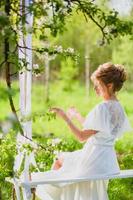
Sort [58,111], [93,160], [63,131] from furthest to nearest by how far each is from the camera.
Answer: [63,131]
[93,160]
[58,111]

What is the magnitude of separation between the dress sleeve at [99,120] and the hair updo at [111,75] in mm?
201

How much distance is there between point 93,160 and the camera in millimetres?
5500

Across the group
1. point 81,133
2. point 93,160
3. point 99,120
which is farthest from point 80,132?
point 93,160

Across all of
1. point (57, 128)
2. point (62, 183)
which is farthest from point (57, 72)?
point (62, 183)

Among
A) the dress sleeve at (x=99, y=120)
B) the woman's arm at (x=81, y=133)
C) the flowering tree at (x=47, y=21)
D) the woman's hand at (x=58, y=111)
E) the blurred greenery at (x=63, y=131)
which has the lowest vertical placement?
the blurred greenery at (x=63, y=131)

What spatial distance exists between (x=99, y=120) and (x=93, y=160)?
331mm

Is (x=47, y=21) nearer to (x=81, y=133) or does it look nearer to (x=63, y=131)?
(x=81, y=133)

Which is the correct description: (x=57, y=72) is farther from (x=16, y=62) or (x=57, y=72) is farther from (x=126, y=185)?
(x=16, y=62)

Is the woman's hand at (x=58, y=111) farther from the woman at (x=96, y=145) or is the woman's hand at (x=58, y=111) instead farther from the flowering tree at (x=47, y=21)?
the flowering tree at (x=47, y=21)

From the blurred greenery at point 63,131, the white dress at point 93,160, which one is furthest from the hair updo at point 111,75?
the blurred greenery at point 63,131

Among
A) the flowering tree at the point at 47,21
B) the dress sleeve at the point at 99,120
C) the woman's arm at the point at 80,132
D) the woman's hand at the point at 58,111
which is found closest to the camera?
the flowering tree at the point at 47,21

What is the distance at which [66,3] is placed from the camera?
156 inches

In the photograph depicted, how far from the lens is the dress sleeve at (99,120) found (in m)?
5.39

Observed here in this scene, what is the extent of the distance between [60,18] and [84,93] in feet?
62.2
